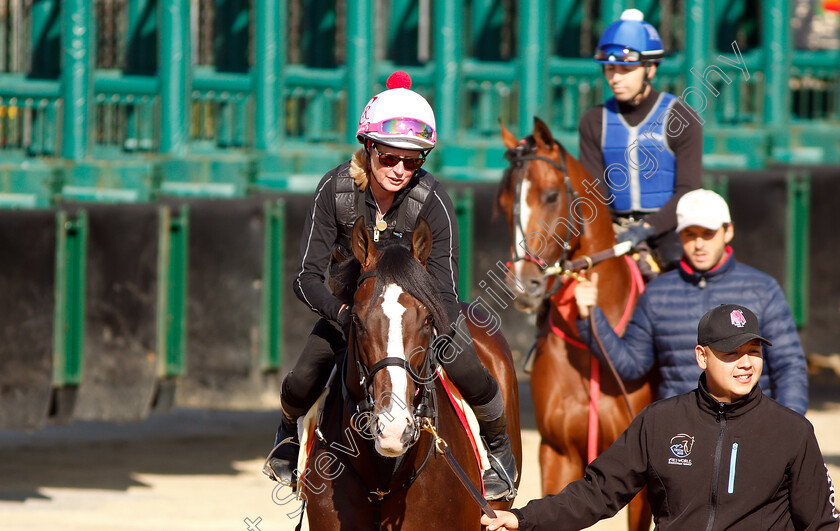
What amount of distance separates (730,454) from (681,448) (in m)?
0.15

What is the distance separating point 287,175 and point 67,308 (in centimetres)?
246

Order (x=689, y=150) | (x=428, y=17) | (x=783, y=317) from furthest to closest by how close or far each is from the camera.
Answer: (x=428, y=17)
(x=689, y=150)
(x=783, y=317)

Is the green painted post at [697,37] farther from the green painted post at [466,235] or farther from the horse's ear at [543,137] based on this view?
the horse's ear at [543,137]

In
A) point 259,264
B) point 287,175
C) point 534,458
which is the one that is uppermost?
point 287,175

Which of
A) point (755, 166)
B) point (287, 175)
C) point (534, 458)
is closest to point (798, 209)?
point (755, 166)

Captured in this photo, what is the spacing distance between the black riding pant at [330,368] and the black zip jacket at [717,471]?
718 millimetres

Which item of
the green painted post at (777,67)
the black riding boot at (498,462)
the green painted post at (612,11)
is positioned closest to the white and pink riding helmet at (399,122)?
the black riding boot at (498,462)

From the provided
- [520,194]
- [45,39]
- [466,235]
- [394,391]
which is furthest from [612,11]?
[394,391]

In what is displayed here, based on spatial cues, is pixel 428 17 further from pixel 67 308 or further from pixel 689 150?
pixel 689 150

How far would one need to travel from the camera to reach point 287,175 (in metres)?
9.80

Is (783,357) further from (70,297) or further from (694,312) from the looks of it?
(70,297)

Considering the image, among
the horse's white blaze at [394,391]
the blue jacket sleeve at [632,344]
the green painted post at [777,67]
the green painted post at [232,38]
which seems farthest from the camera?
the green painted post at [232,38]

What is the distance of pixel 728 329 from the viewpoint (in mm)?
3568

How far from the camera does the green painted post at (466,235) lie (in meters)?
9.56
